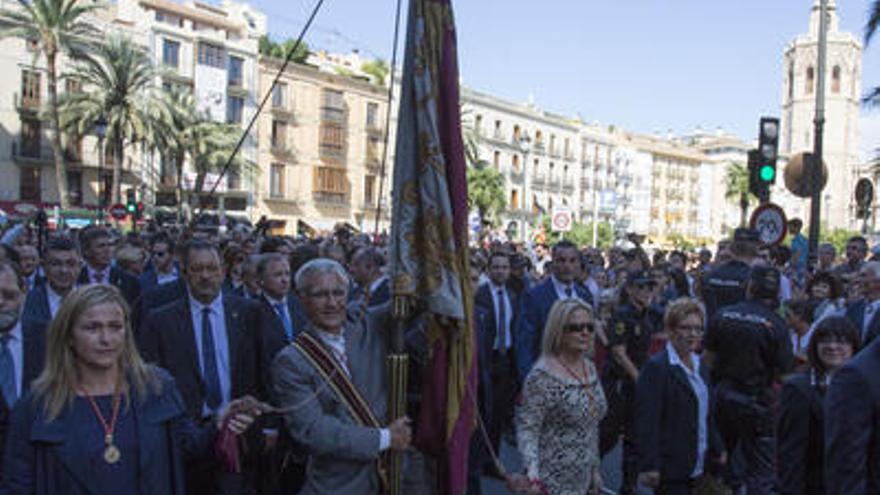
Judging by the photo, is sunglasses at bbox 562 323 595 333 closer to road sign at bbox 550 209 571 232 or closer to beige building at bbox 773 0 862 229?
road sign at bbox 550 209 571 232

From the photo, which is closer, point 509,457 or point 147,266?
point 509,457

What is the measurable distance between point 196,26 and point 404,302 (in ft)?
170

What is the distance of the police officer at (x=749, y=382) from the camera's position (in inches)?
225

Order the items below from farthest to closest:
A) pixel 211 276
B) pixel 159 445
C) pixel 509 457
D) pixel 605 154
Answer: pixel 605 154, pixel 509 457, pixel 211 276, pixel 159 445

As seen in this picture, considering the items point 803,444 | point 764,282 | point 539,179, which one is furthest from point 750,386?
point 539,179

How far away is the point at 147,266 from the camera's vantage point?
10.9 meters

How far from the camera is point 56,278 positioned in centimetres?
602

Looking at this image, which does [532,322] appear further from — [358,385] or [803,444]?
[358,385]

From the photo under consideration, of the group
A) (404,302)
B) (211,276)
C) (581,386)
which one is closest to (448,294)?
(404,302)

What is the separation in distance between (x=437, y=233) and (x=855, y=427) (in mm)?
1752

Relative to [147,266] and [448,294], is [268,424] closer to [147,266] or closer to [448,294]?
[448,294]

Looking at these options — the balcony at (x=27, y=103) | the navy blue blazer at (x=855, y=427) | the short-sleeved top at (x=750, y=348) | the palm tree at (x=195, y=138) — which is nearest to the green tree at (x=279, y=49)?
the palm tree at (x=195, y=138)

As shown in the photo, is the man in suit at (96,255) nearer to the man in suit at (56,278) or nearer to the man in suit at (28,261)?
the man in suit at (28,261)

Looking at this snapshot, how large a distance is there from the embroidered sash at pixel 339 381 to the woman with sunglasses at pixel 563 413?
3.57 feet
